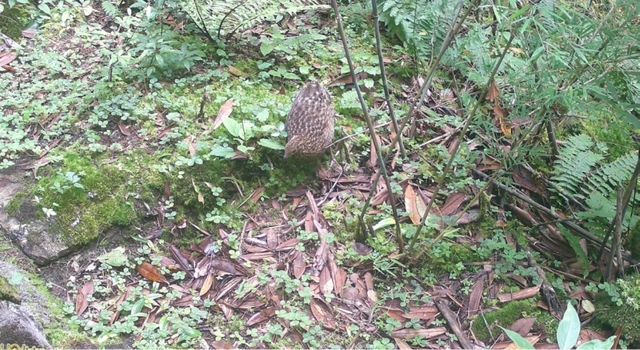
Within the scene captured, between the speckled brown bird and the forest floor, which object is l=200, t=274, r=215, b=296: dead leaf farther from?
the speckled brown bird

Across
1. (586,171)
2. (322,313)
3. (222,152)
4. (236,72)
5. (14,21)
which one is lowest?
(322,313)

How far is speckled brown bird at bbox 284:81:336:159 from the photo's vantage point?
12.8ft

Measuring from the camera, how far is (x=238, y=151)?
13.1 ft

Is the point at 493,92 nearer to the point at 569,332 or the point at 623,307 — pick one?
the point at 623,307

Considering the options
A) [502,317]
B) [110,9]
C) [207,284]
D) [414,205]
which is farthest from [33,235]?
[502,317]

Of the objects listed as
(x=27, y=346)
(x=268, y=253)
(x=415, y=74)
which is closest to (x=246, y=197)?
(x=268, y=253)

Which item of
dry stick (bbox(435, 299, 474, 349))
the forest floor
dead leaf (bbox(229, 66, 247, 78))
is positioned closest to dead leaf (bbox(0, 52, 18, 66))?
the forest floor

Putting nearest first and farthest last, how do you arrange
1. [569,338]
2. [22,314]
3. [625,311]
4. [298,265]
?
[569,338] → [22,314] → [625,311] → [298,265]

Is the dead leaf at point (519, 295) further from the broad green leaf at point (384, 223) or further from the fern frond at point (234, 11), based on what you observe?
the fern frond at point (234, 11)

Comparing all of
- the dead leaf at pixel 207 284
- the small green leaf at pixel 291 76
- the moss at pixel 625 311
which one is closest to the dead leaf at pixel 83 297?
the dead leaf at pixel 207 284

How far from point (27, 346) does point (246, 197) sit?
173 cm

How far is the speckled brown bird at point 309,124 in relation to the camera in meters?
3.90

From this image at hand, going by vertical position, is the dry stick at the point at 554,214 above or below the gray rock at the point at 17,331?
below

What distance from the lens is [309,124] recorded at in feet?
12.9
